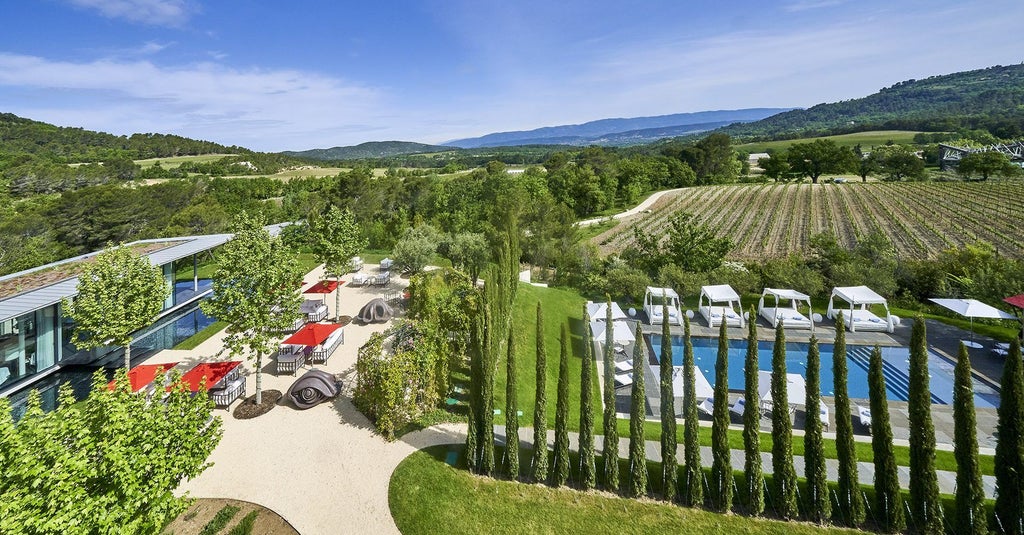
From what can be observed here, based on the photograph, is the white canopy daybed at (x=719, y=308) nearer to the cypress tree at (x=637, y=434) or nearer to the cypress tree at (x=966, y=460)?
the cypress tree at (x=966, y=460)

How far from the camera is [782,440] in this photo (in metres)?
8.91

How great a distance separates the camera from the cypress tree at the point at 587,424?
31.5 ft

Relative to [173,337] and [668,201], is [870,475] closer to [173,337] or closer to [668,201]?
[173,337]

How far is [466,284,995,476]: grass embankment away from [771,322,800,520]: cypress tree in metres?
2.94

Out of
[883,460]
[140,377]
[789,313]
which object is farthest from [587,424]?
[789,313]

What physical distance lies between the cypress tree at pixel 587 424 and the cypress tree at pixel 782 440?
3.56 metres

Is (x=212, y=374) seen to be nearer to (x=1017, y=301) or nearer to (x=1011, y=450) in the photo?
(x=1011, y=450)

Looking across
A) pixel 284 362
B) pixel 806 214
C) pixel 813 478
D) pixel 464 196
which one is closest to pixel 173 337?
pixel 284 362

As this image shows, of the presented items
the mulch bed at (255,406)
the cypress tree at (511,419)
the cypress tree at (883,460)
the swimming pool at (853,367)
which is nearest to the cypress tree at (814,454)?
the cypress tree at (883,460)

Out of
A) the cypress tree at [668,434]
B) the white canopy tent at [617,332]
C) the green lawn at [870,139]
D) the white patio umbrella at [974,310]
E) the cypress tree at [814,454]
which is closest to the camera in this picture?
the cypress tree at [814,454]

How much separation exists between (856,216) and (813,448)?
155ft

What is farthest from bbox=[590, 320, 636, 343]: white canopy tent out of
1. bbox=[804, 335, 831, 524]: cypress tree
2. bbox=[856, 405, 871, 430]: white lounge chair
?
bbox=[804, 335, 831, 524]: cypress tree

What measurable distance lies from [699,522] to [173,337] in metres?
21.0

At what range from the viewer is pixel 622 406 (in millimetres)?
14695
